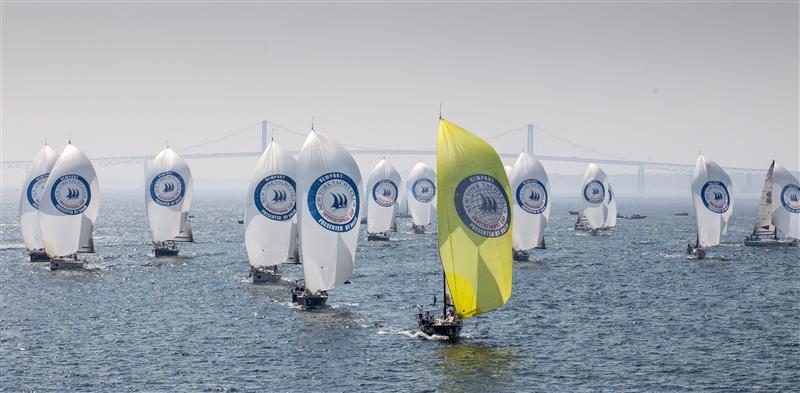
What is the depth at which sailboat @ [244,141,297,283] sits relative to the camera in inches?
2448

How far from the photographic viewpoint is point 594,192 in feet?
358

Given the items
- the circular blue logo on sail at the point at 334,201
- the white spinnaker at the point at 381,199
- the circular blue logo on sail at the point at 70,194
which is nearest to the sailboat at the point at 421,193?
the white spinnaker at the point at 381,199

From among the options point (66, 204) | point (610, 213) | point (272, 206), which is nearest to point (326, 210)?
point (272, 206)

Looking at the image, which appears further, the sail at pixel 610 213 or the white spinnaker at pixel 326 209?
the sail at pixel 610 213

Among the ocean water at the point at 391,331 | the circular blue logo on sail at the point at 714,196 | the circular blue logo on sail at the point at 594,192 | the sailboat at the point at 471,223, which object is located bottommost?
the ocean water at the point at 391,331

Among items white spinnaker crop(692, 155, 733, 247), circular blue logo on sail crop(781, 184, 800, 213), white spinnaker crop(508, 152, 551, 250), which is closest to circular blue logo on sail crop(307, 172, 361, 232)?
white spinnaker crop(508, 152, 551, 250)

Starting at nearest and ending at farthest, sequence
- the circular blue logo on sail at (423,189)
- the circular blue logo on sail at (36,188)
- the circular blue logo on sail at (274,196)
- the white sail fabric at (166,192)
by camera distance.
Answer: the circular blue logo on sail at (274,196)
the circular blue logo on sail at (36,188)
the white sail fabric at (166,192)
the circular blue logo on sail at (423,189)

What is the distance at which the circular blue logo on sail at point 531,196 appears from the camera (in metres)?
78.4

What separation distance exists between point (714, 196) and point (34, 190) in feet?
195

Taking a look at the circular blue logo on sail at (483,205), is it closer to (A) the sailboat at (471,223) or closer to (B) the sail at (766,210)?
(A) the sailboat at (471,223)

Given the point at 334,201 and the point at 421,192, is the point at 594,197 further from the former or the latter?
the point at 334,201

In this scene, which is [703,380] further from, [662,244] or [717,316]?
[662,244]

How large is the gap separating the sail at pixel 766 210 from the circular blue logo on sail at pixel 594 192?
1785 cm

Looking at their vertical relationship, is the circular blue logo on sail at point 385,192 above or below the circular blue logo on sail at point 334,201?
above
